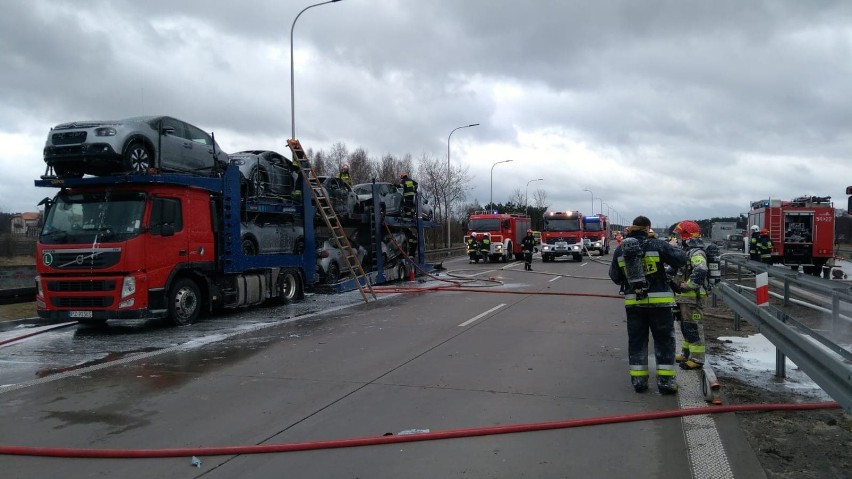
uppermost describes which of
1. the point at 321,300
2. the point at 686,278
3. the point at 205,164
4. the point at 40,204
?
the point at 205,164

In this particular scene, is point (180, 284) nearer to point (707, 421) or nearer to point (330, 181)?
point (330, 181)

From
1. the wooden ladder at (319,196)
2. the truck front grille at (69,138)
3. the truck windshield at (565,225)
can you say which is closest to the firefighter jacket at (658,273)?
the truck front grille at (69,138)

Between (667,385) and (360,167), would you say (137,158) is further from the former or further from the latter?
(360,167)

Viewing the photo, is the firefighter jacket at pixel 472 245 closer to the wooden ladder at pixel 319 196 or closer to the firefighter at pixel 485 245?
the firefighter at pixel 485 245

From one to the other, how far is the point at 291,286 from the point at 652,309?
408 inches

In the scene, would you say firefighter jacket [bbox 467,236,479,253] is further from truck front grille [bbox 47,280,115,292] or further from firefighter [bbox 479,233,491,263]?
truck front grille [bbox 47,280,115,292]

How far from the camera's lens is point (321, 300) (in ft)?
52.2

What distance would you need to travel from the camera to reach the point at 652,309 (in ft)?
20.8

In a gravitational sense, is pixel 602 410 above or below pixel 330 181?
below

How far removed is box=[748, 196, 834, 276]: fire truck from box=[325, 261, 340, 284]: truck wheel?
56.9 ft

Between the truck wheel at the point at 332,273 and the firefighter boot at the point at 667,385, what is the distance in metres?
11.8

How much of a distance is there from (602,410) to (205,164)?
941cm

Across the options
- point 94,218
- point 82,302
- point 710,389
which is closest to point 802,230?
point 710,389

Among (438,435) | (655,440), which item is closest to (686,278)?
(655,440)
